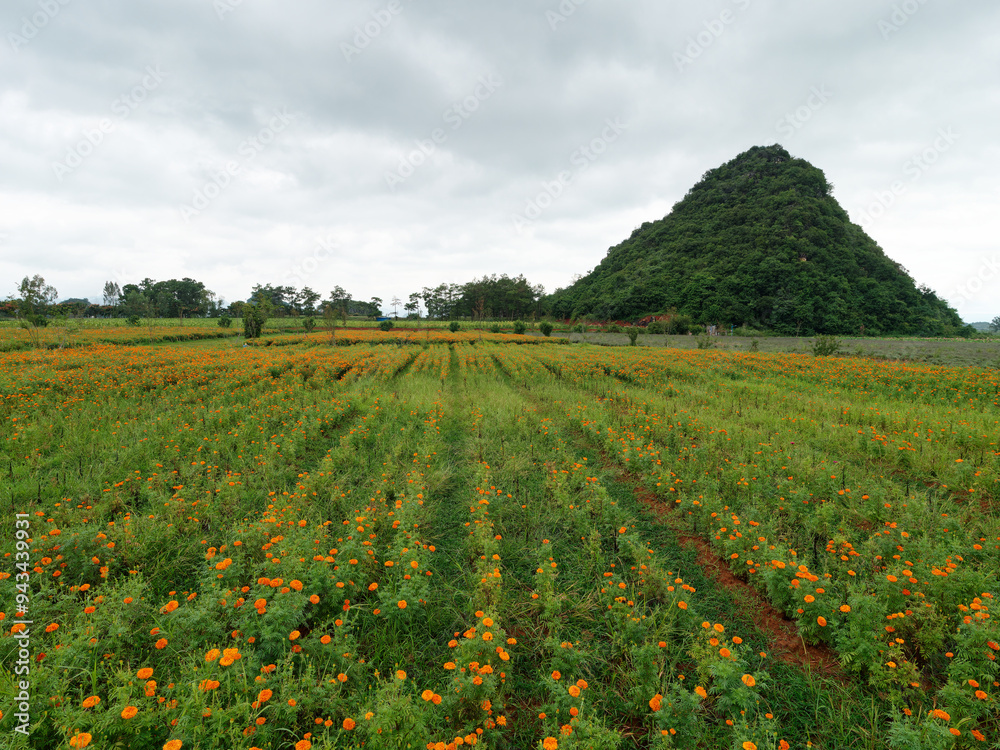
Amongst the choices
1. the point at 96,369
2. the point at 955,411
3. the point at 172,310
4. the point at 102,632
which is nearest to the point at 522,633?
the point at 102,632

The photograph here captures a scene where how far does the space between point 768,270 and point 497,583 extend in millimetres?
82341

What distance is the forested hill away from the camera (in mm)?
61344

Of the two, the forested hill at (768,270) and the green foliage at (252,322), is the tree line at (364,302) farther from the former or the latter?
the green foliage at (252,322)

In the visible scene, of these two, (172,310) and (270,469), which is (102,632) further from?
(172,310)

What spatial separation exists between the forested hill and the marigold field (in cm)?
6791

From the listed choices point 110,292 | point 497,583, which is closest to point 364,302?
point 110,292

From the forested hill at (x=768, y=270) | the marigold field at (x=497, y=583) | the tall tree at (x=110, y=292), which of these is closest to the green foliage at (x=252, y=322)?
the marigold field at (x=497, y=583)

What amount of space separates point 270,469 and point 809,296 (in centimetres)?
8020

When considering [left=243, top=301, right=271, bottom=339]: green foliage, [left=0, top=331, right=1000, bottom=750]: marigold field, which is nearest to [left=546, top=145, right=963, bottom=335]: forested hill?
[left=243, top=301, right=271, bottom=339]: green foliage

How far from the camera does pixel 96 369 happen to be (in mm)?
12391

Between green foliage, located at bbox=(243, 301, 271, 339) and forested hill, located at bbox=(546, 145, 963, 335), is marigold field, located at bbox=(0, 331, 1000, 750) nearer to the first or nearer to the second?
green foliage, located at bbox=(243, 301, 271, 339)

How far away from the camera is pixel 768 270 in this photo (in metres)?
67.1

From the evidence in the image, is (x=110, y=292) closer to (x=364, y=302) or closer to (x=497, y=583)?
(x=364, y=302)

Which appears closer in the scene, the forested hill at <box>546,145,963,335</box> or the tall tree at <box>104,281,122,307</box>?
the forested hill at <box>546,145,963,335</box>
